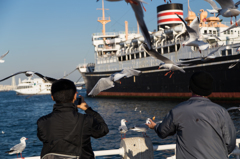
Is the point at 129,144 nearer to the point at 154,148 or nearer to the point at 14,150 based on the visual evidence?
the point at 154,148

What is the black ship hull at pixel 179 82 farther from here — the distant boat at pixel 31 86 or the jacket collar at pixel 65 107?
the distant boat at pixel 31 86

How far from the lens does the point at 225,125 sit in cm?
215

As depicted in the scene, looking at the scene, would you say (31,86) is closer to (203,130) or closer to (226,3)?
(226,3)

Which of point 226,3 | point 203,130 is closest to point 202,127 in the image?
point 203,130

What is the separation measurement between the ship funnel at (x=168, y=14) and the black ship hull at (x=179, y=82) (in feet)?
21.7

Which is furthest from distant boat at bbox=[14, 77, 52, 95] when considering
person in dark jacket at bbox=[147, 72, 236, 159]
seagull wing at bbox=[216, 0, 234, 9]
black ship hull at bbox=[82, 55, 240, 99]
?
person in dark jacket at bbox=[147, 72, 236, 159]

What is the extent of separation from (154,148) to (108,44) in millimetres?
41238

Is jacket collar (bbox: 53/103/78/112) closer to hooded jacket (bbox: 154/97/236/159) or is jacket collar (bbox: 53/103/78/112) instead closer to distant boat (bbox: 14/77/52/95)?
hooded jacket (bbox: 154/97/236/159)

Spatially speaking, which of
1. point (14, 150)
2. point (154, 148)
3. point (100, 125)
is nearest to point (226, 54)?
point (14, 150)

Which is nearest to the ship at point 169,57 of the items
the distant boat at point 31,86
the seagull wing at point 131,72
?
the seagull wing at point 131,72

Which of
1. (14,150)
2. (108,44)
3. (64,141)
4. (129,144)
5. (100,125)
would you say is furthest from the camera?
(108,44)

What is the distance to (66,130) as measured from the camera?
6.86 ft

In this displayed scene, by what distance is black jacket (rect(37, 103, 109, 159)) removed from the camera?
2084 millimetres

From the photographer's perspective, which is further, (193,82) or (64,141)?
(193,82)
